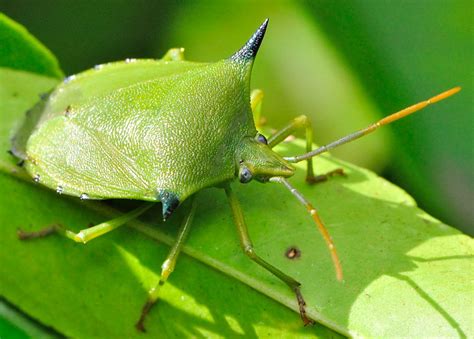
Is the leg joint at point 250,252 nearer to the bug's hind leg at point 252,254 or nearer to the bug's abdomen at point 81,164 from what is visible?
the bug's hind leg at point 252,254

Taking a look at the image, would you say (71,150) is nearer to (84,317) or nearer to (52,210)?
(52,210)

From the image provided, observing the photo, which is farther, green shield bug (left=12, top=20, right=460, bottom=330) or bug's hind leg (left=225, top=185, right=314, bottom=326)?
green shield bug (left=12, top=20, right=460, bottom=330)

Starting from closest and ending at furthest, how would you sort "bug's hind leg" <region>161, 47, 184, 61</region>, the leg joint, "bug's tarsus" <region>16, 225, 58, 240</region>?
the leg joint → "bug's tarsus" <region>16, 225, 58, 240</region> → "bug's hind leg" <region>161, 47, 184, 61</region>

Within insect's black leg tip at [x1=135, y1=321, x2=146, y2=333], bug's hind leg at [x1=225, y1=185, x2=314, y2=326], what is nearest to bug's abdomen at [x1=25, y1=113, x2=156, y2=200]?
bug's hind leg at [x1=225, y1=185, x2=314, y2=326]

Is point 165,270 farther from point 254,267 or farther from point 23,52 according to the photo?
point 23,52

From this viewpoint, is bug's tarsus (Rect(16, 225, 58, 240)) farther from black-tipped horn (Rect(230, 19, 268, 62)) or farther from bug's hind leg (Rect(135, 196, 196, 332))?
black-tipped horn (Rect(230, 19, 268, 62))
